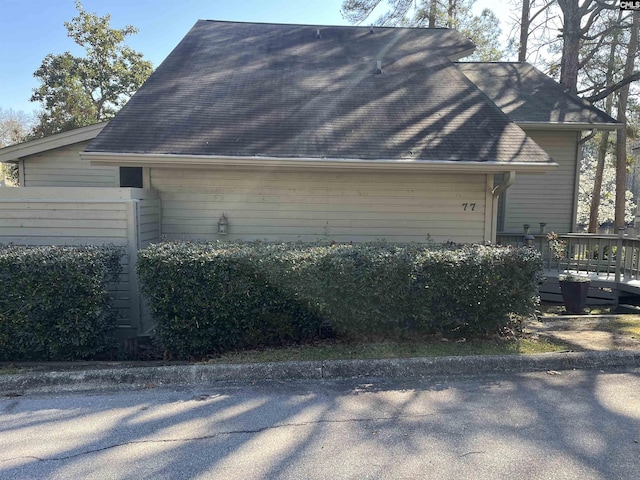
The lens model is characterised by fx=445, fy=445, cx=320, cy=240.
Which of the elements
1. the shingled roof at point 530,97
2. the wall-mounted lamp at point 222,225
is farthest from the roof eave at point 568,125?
the wall-mounted lamp at point 222,225

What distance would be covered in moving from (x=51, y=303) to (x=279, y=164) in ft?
11.4

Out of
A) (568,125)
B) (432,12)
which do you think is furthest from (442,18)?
(568,125)

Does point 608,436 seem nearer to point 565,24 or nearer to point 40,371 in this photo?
point 40,371

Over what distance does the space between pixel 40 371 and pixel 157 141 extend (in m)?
3.70

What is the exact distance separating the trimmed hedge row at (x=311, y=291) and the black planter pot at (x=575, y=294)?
3.12 m

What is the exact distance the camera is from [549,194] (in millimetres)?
10906

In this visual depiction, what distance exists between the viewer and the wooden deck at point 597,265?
838 centimetres

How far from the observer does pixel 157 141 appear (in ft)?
22.6

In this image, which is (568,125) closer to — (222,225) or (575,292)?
(575,292)

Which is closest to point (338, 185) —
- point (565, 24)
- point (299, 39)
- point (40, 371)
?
point (40, 371)

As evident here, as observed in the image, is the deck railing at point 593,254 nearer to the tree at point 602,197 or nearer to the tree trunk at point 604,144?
the tree trunk at point 604,144

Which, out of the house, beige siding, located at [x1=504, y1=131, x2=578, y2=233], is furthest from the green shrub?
beige siding, located at [x1=504, y1=131, x2=578, y2=233]

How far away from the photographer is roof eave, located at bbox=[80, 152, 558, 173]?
21.6 feet

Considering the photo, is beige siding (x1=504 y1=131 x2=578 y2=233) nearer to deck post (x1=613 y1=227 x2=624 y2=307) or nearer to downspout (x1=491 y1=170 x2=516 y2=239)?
deck post (x1=613 y1=227 x2=624 y2=307)
